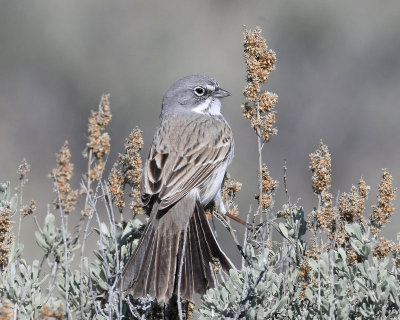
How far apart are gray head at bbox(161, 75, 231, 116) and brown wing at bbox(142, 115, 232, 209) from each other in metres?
0.16

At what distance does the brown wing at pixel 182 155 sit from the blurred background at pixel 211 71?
23.1 feet

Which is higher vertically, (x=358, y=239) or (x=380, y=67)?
(x=380, y=67)

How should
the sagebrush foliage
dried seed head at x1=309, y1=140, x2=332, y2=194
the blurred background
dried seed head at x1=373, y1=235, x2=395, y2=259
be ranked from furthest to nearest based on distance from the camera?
the blurred background < dried seed head at x1=309, y1=140, x2=332, y2=194 < dried seed head at x1=373, y1=235, x2=395, y2=259 < the sagebrush foliage

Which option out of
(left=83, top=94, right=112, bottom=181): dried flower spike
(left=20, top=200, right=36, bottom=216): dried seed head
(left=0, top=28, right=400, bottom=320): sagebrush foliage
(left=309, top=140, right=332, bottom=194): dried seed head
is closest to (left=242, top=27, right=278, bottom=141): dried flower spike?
(left=0, top=28, right=400, bottom=320): sagebrush foliage

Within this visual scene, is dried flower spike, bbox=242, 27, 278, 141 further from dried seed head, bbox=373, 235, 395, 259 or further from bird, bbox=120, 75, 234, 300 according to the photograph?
dried seed head, bbox=373, 235, 395, 259

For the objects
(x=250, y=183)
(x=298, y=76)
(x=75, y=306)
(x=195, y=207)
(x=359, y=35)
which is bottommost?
(x=75, y=306)


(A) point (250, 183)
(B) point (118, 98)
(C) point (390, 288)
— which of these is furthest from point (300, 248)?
(B) point (118, 98)

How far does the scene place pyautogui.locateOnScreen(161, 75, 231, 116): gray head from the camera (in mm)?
6516

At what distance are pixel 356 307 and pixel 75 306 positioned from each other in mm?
1553

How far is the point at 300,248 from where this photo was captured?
16.0ft

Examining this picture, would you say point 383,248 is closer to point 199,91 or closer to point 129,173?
point 129,173

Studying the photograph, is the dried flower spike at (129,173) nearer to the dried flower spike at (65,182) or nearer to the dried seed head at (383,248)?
the dried flower spike at (65,182)

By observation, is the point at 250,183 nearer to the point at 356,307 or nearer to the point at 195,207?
the point at 195,207

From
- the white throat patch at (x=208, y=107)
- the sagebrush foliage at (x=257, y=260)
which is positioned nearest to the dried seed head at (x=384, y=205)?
the sagebrush foliage at (x=257, y=260)
